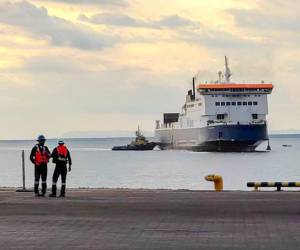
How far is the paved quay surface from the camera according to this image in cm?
1237

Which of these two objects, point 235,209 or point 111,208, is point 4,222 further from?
point 235,209

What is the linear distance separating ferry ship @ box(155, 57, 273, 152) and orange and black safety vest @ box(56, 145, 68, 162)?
95226mm

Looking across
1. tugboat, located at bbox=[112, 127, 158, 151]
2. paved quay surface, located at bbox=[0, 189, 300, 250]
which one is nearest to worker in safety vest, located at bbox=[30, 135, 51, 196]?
paved quay surface, located at bbox=[0, 189, 300, 250]

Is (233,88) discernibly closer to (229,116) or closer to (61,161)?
(229,116)

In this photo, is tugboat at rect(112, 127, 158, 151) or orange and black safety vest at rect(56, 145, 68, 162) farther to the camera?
tugboat at rect(112, 127, 158, 151)

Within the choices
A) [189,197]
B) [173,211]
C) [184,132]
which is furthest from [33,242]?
[184,132]

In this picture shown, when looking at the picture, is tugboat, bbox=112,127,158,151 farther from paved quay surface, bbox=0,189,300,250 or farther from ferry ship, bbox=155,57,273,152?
paved quay surface, bbox=0,189,300,250

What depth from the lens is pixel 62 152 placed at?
22969mm

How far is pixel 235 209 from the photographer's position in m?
18.4

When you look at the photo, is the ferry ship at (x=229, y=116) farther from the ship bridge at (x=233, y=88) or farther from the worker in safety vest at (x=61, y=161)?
the worker in safety vest at (x=61, y=161)

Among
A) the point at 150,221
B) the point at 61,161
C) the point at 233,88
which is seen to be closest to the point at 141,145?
the point at 233,88

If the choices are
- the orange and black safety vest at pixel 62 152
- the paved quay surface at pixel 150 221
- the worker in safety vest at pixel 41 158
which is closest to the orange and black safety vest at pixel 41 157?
the worker in safety vest at pixel 41 158

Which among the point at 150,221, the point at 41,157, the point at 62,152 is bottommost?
the point at 150,221

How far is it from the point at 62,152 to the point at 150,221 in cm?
792
